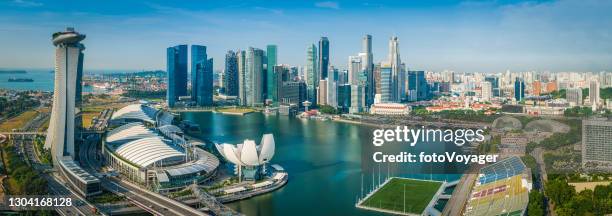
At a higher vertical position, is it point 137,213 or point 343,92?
point 343,92

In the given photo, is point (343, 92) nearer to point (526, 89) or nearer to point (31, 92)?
point (526, 89)

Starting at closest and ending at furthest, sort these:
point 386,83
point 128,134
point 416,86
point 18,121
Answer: point 128,134
point 18,121
point 386,83
point 416,86

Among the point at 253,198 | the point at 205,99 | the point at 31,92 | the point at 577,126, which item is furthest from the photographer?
the point at 205,99

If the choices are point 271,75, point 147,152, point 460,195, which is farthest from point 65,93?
point 271,75

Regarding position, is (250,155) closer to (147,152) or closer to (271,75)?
(147,152)

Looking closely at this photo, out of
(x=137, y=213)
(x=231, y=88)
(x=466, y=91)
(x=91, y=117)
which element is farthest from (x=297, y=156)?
(x=466, y=91)
